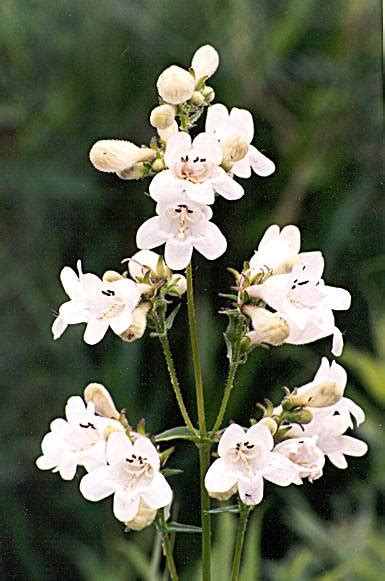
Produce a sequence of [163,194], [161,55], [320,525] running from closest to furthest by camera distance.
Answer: [163,194] < [320,525] < [161,55]

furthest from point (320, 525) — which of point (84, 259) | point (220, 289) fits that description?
point (84, 259)

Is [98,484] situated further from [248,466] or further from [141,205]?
[141,205]

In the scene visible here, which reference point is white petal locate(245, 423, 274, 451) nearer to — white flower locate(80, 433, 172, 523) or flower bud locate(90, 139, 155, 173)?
white flower locate(80, 433, 172, 523)

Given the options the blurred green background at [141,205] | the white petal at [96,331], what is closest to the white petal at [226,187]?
the white petal at [96,331]

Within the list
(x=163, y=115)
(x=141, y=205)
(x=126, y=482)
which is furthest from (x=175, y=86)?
(x=141, y=205)

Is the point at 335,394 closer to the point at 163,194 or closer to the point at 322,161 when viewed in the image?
the point at 163,194

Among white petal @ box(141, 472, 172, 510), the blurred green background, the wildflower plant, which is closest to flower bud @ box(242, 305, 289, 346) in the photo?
the wildflower plant
